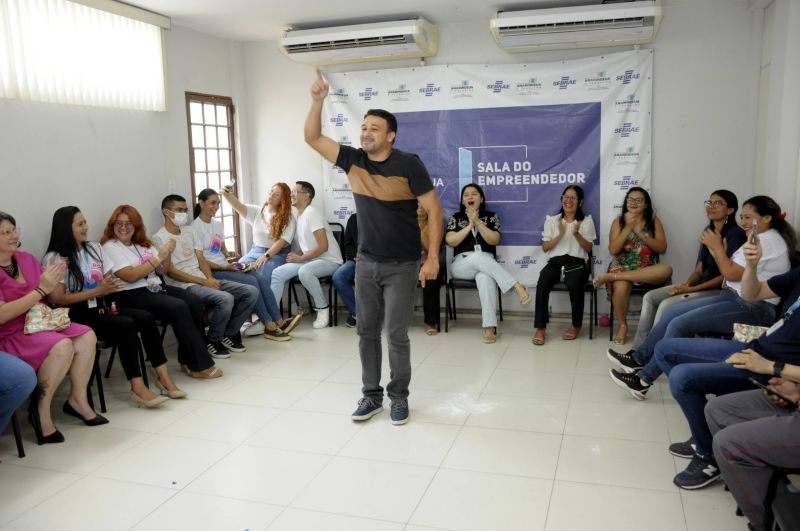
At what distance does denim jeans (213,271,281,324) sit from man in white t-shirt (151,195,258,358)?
0.16m

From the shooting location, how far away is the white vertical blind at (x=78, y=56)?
4.12 m

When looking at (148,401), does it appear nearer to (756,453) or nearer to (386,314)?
(386,314)

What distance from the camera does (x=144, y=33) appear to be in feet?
17.0

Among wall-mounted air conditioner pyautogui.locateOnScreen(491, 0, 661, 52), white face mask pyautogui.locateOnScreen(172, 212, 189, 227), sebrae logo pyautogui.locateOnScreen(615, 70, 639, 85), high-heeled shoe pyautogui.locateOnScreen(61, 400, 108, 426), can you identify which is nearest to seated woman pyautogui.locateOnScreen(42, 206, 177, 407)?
high-heeled shoe pyautogui.locateOnScreen(61, 400, 108, 426)

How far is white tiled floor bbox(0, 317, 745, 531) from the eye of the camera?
8.87 ft

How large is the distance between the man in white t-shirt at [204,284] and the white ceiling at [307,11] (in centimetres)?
148

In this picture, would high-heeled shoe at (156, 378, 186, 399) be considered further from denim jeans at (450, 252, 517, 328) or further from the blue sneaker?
denim jeans at (450, 252, 517, 328)

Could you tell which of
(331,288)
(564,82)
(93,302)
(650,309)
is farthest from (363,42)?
(650,309)

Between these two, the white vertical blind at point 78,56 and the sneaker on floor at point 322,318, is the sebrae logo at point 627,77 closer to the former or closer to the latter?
the sneaker on floor at point 322,318

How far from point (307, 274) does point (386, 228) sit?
7.61 feet

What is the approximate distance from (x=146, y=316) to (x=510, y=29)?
3.53 m

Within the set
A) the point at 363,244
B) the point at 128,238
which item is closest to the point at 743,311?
the point at 363,244

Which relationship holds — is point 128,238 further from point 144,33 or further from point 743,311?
point 743,311

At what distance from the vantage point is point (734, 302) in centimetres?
367
